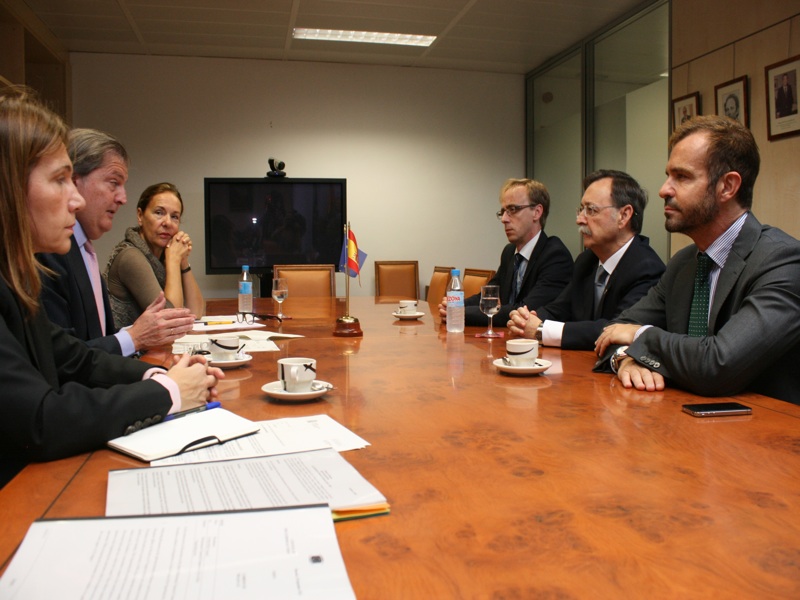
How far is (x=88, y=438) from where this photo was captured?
43.4 inches

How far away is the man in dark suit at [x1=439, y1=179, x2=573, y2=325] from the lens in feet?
10.7

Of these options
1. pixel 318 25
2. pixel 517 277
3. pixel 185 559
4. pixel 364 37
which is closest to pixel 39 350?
pixel 185 559

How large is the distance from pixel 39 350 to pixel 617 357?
1333 mm

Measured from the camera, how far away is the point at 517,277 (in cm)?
354

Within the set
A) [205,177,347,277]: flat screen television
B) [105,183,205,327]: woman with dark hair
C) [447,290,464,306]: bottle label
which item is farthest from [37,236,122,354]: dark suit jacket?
[205,177,347,277]: flat screen television

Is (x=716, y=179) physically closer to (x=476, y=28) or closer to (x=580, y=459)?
(x=580, y=459)

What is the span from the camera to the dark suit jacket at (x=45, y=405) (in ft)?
3.42

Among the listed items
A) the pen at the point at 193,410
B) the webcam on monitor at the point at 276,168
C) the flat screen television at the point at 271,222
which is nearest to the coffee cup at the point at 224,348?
the pen at the point at 193,410

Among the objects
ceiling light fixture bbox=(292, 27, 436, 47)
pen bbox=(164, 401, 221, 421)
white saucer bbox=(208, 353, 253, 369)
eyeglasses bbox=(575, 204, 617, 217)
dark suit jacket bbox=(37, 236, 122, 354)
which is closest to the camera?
pen bbox=(164, 401, 221, 421)

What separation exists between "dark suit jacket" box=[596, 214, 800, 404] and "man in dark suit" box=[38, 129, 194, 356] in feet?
4.68

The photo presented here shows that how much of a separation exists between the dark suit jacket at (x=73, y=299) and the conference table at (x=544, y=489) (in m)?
0.66

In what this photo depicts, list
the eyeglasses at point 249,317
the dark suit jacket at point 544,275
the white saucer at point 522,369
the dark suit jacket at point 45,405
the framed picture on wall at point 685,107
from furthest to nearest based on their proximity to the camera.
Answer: the framed picture on wall at point 685,107
the dark suit jacket at point 544,275
the eyeglasses at point 249,317
the white saucer at point 522,369
the dark suit jacket at point 45,405

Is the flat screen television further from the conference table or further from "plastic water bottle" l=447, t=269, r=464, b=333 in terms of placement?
the conference table

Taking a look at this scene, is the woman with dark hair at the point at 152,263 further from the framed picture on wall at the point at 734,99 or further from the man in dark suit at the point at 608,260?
the framed picture on wall at the point at 734,99
